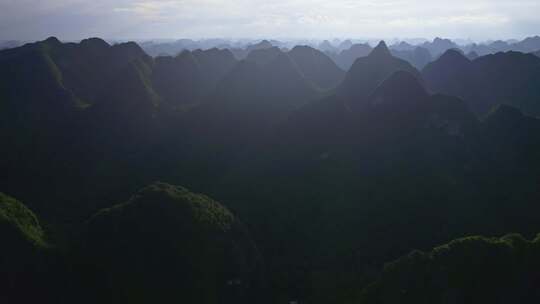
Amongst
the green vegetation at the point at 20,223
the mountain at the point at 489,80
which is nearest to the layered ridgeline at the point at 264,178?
the green vegetation at the point at 20,223

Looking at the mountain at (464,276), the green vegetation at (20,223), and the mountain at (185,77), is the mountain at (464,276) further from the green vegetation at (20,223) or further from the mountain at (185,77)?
the mountain at (185,77)

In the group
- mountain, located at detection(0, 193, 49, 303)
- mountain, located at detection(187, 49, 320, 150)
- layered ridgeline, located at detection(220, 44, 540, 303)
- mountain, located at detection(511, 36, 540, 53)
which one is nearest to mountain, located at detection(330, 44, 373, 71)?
mountain, located at detection(187, 49, 320, 150)

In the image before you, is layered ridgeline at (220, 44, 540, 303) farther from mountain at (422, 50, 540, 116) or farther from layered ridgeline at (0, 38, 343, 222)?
mountain at (422, 50, 540, 116)

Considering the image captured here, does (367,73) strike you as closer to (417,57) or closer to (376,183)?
(376,183)

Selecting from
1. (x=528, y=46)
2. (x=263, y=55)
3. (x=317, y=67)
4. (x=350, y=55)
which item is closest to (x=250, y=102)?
(x=317, y=67)

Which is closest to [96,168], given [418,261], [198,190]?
[198,190]
